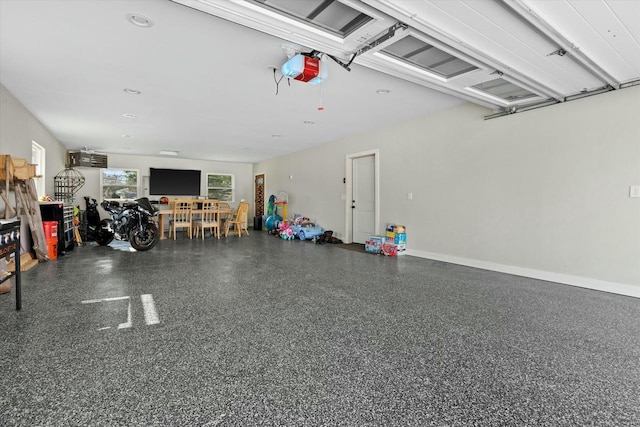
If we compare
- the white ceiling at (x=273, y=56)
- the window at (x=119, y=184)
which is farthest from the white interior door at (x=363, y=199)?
the window at (x=119, y=184)

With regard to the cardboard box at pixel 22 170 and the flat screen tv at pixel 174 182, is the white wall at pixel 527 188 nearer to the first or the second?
the cardboard box at pixel 22 170

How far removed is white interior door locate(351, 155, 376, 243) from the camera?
6574 millimetres

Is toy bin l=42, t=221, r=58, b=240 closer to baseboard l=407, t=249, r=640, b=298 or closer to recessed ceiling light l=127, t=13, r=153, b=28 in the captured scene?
recessed ceiling light l=127, t=13, r=153, b=28

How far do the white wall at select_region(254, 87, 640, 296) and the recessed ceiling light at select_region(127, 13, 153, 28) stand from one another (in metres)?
4.22

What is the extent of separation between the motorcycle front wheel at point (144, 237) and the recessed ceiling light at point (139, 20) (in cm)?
415

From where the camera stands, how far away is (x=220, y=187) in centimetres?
1151

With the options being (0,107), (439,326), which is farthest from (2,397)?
Result: (0,107)

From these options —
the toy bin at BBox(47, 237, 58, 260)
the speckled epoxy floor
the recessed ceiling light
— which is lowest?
the speckled epoxy floor

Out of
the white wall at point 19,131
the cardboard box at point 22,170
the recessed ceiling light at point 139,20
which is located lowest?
the cardboard box at point 22,170

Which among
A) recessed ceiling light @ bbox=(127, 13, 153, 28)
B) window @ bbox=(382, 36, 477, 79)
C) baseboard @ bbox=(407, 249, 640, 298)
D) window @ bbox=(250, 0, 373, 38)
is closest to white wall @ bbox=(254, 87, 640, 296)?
baseboard @ bbox=(407, 249, 640, 298)

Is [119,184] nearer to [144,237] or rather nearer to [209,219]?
[209,219]

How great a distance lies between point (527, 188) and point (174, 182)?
9.90m

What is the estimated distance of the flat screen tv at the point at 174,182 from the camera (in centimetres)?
1019

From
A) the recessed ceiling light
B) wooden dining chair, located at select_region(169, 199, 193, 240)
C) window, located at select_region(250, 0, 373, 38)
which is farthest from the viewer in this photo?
wooden dining chair, located at select_region(169, 199, 193, 240)
